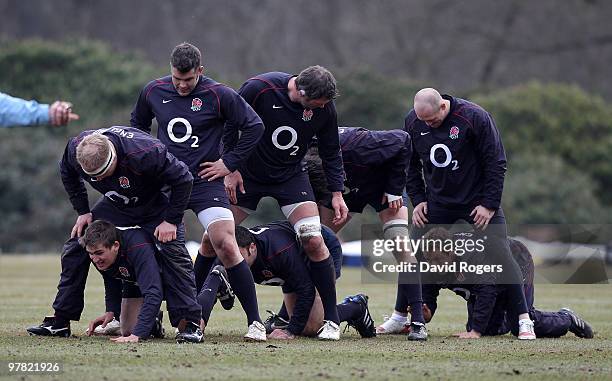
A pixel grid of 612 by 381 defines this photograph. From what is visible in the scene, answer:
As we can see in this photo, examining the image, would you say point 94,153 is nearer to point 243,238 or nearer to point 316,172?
point 243,238

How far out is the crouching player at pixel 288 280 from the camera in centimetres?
905

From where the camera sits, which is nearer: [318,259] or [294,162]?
[318,259]

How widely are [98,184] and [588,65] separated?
35.7 meters

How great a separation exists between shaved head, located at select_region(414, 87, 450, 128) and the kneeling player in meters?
2.46

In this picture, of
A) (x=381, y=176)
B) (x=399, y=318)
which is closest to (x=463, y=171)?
(x=381, y=176)

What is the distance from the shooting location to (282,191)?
938 centimetres

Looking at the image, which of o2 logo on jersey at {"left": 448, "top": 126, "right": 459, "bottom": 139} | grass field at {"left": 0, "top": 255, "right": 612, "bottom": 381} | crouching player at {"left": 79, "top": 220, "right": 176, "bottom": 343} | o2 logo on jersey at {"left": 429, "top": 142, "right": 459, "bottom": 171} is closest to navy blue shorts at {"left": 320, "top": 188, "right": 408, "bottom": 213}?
o2 logo on jersey at {"left": 429, "top": 142, "right": 459, "bottom": 171}

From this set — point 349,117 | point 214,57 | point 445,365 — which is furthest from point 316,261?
point 214,57

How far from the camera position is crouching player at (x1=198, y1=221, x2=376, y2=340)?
29.7 ft

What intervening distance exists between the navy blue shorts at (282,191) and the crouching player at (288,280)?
10.5 inches

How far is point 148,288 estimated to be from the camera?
8297 mm

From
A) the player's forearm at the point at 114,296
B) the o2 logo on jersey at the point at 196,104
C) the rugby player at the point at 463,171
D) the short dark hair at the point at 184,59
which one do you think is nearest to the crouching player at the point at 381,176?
the rugby player at the point at 463,171

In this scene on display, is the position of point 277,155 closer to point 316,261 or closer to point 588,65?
point 316,261

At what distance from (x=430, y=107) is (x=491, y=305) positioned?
5.49 feet
